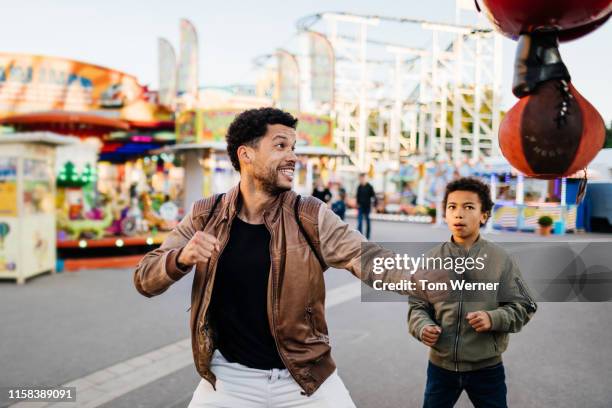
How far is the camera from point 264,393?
6.24 feet

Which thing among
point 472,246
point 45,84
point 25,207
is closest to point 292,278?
point 472,246

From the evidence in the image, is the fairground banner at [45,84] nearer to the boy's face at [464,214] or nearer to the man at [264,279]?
the man at [264,279]

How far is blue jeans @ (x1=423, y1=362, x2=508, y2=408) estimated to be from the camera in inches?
88.3

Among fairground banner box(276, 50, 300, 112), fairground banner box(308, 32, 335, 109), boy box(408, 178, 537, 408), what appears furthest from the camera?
fairground banner box(308, 32, 335, 109)

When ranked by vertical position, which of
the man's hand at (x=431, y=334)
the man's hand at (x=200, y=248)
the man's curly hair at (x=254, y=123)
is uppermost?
the man's curly hair at (x=254, y=123)

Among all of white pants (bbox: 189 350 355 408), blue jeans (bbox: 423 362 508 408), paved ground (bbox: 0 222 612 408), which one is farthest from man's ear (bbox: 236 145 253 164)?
paved ground (bbox: 0 222 612 408)

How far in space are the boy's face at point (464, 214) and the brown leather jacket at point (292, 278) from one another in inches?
25.3

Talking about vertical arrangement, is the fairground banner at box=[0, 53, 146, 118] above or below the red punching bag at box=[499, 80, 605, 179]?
above

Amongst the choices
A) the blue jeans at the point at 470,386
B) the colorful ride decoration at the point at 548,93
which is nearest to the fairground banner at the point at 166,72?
the blue jeans at the point at 470,386

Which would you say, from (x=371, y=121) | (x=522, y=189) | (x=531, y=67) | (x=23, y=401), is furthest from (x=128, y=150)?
(x=371, y=121)

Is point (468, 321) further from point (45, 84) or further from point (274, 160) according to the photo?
point (45, 84)

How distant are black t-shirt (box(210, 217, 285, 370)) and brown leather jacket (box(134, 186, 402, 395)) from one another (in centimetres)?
5

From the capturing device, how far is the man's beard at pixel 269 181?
2.00 meters

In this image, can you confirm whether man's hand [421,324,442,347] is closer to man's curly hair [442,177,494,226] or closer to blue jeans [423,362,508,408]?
blue jeans [423,362,508,408]
